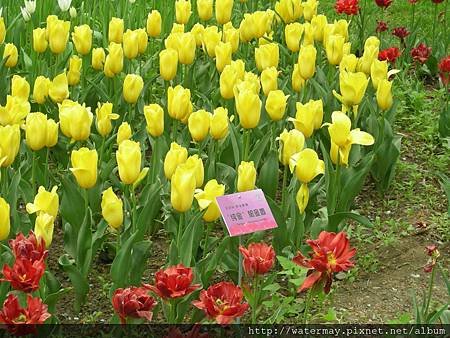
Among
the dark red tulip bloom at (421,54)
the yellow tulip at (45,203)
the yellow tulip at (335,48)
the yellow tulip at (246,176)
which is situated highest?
the yellow tulip at (45,203)

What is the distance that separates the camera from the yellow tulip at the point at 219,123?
9.85ft

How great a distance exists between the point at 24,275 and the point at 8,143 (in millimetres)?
688

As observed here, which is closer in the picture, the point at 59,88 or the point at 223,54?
the point at 59,88

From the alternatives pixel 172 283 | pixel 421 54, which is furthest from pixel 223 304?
pixel 421 54

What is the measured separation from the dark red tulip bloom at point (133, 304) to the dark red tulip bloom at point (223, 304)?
13 centimetres

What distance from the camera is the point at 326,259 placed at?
2.23 m

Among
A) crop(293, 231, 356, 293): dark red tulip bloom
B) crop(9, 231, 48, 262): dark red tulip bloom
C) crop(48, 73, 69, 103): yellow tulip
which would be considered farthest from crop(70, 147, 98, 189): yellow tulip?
crop(48, 73, 69, 103): yellow tulip

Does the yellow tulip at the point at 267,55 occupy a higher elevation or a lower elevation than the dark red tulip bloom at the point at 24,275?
lower

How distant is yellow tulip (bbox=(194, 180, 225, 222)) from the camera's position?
8.37 ft

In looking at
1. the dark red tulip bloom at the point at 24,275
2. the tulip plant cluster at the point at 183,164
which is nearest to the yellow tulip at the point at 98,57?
the tulip plant cluster at the point at 183,164

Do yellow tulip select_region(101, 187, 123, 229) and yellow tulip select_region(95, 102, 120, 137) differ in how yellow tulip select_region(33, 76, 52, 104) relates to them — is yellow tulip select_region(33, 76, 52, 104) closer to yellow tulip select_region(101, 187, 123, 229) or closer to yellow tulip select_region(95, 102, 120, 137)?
yellow tulip select_region(95, 102, 120, 137)

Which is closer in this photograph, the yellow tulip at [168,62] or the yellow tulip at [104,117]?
the yellow tulip at [104,117]

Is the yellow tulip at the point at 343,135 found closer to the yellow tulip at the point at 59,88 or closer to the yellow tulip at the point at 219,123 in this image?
the yellow tulip at the point at 219,123

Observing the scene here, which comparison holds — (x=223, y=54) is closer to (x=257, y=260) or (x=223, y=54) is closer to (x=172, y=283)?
(x=257, y=260)
